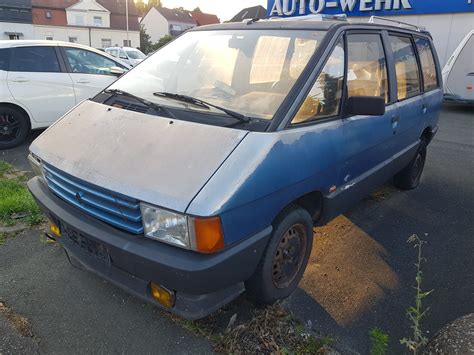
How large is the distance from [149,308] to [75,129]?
136 centimetres

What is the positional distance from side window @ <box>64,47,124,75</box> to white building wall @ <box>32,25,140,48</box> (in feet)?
139

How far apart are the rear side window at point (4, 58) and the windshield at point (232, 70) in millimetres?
3613

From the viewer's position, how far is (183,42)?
3.51m

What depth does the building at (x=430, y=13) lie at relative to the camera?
13812mm

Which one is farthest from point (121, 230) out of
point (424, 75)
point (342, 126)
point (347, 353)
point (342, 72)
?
point (424, 75)

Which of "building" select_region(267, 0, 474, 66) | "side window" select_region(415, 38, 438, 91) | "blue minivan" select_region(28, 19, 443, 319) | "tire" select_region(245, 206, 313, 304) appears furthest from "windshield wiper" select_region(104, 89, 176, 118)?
"building" select_region(267, 0, 474, 66)

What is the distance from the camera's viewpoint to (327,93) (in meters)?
2.80

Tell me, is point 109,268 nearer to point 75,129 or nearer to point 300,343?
point 75,129

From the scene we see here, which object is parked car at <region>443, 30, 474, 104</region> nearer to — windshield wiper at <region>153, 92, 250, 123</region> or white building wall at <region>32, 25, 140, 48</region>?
windshield wiper at <region>153, 92, 250, 123</region>

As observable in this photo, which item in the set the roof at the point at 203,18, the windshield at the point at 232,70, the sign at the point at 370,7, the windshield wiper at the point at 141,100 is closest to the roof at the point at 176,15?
the roof at the point at 203,18

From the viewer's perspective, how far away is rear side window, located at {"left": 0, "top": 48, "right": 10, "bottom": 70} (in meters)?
5.84

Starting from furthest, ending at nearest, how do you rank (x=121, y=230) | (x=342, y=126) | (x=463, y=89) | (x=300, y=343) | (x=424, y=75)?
(x=463, y=89) < (x=424, y=75) < (x=342, y=126) < (x=300, y=343) < (x=121, y=230)

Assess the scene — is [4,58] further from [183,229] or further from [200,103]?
[183,229]

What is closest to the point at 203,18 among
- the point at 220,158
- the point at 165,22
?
the point at 165,22
